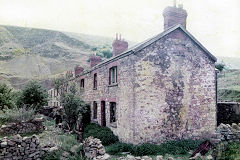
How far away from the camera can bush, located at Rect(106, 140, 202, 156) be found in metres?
11.6

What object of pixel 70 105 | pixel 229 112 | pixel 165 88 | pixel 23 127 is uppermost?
pixel 165 88

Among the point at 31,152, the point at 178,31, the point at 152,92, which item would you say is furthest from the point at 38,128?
the point at 178,31

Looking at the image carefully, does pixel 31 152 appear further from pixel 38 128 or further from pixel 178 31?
pixel 178 31

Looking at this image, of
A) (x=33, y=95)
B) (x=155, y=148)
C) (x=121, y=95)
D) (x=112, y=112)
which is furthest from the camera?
(x=33, y=95)

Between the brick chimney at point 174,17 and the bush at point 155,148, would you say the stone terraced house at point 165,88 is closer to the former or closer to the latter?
the brick chimney at point 174,17

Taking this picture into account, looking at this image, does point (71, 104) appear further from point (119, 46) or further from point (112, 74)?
point (119, 46)

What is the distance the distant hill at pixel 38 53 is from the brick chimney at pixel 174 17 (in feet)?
145

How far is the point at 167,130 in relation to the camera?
507 inches

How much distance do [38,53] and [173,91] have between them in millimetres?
79052

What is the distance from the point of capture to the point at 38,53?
83.8 m

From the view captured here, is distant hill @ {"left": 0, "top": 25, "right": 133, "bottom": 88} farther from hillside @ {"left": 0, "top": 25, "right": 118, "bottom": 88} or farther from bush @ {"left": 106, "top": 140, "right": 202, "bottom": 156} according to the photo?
bush @ {"left": 106, "top": 140, "right": 202, "bottom": 156}

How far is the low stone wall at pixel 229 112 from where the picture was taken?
620 inches

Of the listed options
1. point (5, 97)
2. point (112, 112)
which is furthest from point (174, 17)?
point (5, 97)

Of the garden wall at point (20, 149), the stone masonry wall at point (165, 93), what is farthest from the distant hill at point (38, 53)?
the stone masonry wall at point (165, 93)
